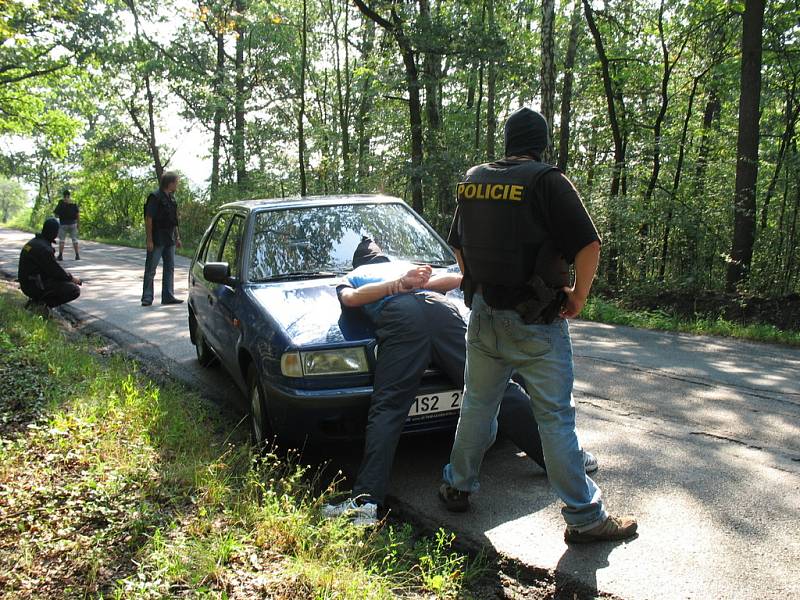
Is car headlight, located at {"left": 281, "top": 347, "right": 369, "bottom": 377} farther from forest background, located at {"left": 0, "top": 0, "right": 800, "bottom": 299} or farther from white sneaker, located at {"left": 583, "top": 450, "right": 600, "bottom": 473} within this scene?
forest background, located at {"left": 0, "top": 0, "right": 800, "bottom": 299}

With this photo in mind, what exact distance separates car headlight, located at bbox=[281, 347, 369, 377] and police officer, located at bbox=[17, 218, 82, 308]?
248 inches

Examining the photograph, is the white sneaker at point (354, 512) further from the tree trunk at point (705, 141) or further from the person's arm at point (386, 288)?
the tree trunk at point (705, 141)

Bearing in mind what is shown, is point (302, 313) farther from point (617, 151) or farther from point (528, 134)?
point (617, 151)

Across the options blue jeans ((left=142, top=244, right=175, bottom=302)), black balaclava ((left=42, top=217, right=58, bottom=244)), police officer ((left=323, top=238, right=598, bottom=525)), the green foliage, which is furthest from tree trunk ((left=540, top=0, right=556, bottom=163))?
the green foliage

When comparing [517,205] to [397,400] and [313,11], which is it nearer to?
[397,400]

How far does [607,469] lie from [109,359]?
17.1 ft

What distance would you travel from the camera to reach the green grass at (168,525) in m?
2.58

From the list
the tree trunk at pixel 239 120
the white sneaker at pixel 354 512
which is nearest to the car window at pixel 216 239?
the white sneaker at pixel 354 512

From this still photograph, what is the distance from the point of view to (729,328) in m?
8.73

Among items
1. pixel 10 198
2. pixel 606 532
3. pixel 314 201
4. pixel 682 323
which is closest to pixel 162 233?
pixel 314 201

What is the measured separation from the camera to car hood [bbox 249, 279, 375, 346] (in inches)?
150

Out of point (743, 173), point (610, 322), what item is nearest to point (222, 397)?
point (610, 322)

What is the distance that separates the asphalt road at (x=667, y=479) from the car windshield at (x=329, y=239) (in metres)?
1.45

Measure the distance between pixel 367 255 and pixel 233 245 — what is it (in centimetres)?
147
